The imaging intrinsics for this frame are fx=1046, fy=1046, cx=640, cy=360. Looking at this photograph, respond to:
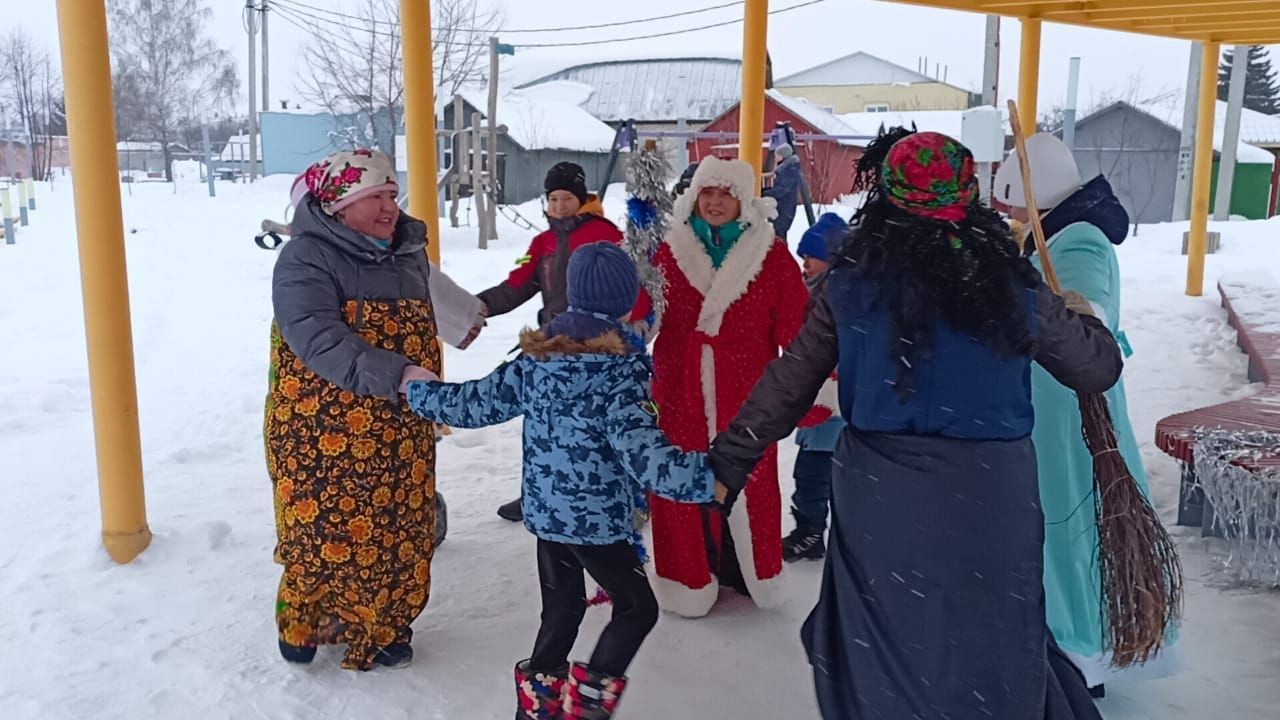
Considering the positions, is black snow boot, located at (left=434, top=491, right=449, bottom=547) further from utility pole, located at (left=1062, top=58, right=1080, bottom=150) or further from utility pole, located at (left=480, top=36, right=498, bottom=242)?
utility pole, located at (left=1062, top=58, right=1080, bottom=150)

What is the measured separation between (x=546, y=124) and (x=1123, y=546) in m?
26.8

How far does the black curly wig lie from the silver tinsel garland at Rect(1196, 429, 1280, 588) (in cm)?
189

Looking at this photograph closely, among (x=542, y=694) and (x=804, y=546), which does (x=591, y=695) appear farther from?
(x=804, y=546)

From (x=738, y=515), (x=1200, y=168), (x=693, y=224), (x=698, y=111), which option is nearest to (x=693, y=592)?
(x=738, y=515)

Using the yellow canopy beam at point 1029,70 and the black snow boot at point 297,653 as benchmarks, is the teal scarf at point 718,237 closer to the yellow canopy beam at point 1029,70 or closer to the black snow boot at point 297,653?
the black snow boot at point 297,653

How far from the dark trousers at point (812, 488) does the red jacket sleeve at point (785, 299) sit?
0.87 m

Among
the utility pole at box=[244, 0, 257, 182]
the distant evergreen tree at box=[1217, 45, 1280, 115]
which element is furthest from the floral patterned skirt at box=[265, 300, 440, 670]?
the distant evergreen tree at box=[1217, 45, 1280, 115]

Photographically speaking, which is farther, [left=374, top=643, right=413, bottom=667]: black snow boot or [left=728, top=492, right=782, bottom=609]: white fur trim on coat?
[left=728, top=492, right=782, bottom=609]: white fur trim on coat

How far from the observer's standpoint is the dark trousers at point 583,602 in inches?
112

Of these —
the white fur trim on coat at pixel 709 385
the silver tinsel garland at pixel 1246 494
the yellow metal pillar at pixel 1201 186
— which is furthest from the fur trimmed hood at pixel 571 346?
the yellow metal pillar at pixel 1201 186

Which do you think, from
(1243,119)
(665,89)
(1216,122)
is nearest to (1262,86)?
(1243,119)

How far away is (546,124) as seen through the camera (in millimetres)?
28375

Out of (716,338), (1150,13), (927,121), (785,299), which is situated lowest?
(716,338)

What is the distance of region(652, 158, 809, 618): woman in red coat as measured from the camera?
3.78 metres
